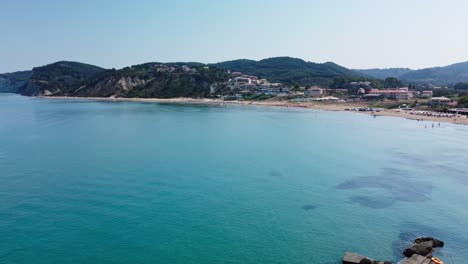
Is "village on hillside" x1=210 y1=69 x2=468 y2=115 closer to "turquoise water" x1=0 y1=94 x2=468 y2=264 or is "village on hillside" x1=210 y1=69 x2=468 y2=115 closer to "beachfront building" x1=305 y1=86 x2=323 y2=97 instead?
"beachfront building" x1=305 y1=86 x2=323 y2=97

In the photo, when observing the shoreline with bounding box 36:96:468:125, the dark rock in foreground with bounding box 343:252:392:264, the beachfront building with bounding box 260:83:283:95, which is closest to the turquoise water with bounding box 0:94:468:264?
the dark rock in foreground with bounding box 343:252:392:264

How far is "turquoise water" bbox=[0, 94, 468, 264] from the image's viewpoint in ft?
67.5

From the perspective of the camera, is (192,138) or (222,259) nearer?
(222,259)

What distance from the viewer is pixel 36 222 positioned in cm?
2334

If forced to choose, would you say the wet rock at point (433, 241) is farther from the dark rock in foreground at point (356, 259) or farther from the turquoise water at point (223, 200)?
the dark rock in foreground at point (356, 259)

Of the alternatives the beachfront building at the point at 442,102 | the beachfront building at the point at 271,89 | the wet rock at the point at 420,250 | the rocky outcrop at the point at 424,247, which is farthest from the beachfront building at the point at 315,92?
the wet rock at the point at 420,250

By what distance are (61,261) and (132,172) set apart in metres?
17.4

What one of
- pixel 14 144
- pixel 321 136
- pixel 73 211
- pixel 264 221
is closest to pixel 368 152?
pixel 321 136

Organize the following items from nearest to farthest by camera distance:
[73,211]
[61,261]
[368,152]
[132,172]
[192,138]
Result: [61,261] → [73,211] → [132,172] → [368,152] → [192,138]

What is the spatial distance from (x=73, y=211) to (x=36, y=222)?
246cm

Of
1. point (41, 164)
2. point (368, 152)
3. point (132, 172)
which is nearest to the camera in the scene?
point (132, 172)

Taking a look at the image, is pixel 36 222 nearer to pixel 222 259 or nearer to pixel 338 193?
pixel 222 259

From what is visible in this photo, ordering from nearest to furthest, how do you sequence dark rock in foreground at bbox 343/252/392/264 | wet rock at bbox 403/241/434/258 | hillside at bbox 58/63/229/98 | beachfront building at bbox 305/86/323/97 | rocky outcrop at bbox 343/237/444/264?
dark rock in foreground at bbox 343/252/392/264
rocky outcrop at bbox 343/237/444/264
wet rock at bbox 403/241/434/258
beachfront building at bbox 305/86/323/97
hillside at bbox 58/63/229/98

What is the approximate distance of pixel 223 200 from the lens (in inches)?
1112
